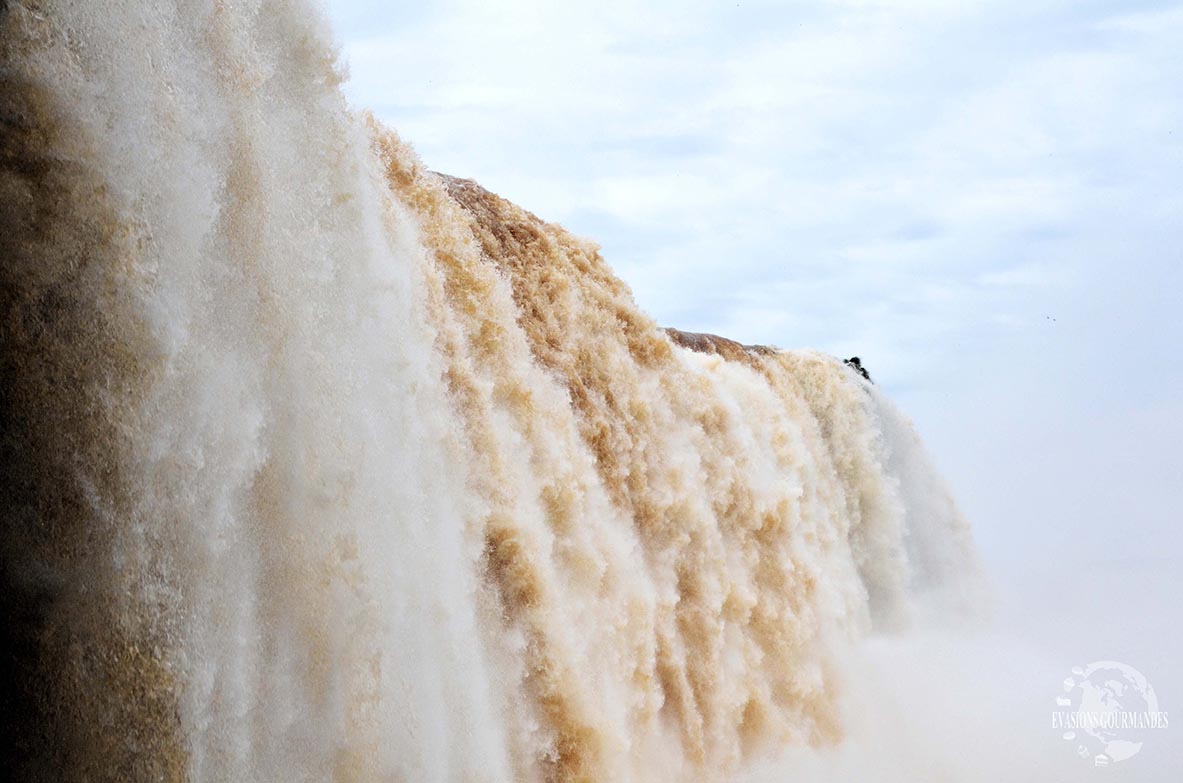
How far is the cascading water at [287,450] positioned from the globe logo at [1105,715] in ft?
19.8

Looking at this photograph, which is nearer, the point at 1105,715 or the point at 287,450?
the point at 287,450

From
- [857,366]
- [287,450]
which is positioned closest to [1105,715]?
[857,366]

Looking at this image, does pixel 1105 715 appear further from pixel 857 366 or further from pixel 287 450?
pixel 287 450

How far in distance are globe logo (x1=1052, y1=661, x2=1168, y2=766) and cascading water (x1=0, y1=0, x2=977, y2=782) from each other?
19.8 feet

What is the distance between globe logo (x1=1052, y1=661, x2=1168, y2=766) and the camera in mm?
12508

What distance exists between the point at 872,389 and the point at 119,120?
12037mm

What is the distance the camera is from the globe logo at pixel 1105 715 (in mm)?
12508

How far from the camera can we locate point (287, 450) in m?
4.36

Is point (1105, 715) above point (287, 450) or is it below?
below

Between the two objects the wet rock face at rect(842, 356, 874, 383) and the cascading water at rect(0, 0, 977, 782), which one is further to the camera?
the wet rock face at rect(842, 356, 874, 383)

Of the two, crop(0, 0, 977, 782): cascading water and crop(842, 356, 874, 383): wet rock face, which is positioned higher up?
crop(842, 356, 874, 383): wet rock face

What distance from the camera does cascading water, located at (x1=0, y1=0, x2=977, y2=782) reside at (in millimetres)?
3652

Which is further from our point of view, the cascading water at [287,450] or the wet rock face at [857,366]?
the wet rock face at [857,366]

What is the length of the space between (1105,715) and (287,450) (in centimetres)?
1123
